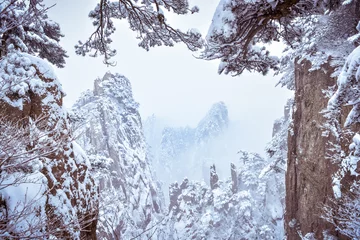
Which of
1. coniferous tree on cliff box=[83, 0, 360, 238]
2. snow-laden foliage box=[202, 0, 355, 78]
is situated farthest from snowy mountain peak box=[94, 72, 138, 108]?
snow-laden foliage box=[202, 0, 355, 78]

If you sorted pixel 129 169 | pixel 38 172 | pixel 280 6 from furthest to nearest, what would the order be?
pixel 129 169, pixel 38 172, pixel 280 6

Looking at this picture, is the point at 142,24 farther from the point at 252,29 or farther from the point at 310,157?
the point at 310,157

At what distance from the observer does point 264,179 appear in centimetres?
2711

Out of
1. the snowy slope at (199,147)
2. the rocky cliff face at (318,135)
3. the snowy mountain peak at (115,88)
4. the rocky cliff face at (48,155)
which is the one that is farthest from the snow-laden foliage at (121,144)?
the snowy slope at (199,147)

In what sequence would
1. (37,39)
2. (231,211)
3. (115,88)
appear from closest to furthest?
(37,39), (231,211), (115,88)

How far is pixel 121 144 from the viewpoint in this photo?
31.0m

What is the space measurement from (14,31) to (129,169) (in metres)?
25.9

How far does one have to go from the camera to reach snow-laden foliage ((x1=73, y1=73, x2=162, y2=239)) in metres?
27.4

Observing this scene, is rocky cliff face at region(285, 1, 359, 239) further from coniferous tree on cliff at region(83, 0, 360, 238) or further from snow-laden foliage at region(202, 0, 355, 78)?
snow-laden foliage at region(202, 0, 355, 78)

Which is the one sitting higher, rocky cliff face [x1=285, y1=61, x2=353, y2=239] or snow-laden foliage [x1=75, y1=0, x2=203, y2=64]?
snow-laden foliage [x1=75, y1=0, x2=203, y2=64]

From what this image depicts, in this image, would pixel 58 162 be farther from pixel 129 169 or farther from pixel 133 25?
pixel 129 169

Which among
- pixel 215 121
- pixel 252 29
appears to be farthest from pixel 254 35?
pixel 215 121

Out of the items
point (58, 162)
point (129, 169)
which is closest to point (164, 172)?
point (129, 169)

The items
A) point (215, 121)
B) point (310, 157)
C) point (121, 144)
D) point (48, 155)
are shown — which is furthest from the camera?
point (215, 121)
